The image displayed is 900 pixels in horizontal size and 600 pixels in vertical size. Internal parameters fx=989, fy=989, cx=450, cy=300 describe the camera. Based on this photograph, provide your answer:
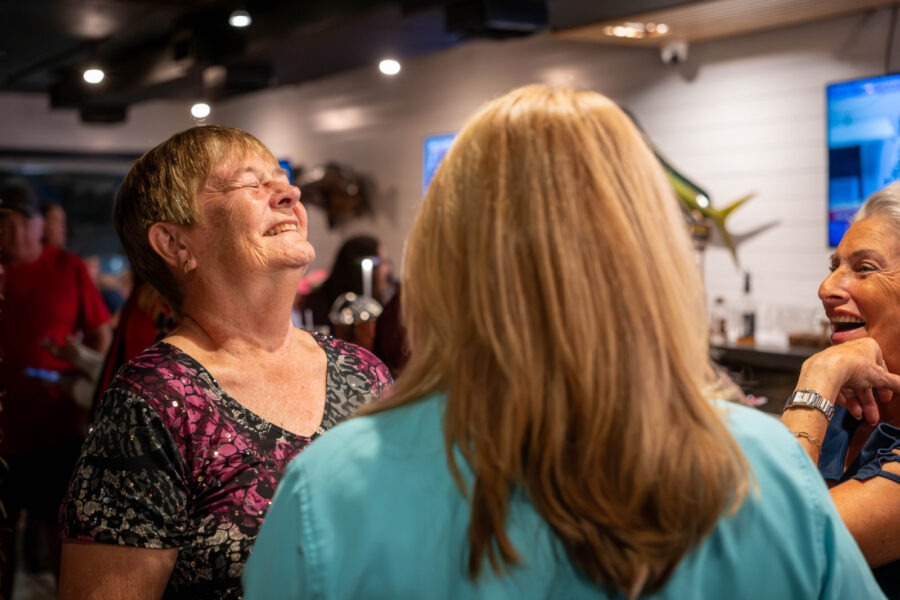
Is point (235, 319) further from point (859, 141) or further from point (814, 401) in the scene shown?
point (859, 141)

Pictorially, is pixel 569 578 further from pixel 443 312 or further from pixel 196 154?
pixel 196 154

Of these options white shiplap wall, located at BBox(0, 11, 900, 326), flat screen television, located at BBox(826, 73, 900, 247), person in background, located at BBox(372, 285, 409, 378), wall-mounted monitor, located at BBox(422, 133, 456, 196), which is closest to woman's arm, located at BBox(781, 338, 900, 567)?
person in background, located at BBox(372, 285, 409, 378)

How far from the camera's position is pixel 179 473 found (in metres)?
1.56

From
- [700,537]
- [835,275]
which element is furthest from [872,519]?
[700,537]

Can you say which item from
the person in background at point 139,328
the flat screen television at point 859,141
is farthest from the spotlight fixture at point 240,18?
the person in background at point 139,328

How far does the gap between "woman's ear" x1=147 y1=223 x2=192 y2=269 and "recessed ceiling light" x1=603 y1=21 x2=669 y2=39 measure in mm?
4080

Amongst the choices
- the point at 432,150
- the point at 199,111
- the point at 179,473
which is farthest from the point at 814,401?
the point at 432,150

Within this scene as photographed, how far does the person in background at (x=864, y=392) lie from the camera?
61.3 inches

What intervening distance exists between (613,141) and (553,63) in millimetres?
6334

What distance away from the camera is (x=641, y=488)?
2.91 feet

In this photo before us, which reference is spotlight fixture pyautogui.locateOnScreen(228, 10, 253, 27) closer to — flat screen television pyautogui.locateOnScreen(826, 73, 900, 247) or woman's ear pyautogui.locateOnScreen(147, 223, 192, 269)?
flat screen television pyautogui.locateOnScreen(826, 73, 900, 247)

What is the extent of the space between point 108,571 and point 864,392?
1298 mm

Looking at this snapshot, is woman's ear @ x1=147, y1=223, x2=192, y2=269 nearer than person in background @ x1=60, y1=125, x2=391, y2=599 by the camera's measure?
No

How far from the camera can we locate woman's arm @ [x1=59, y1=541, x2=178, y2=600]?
4.93 feet
